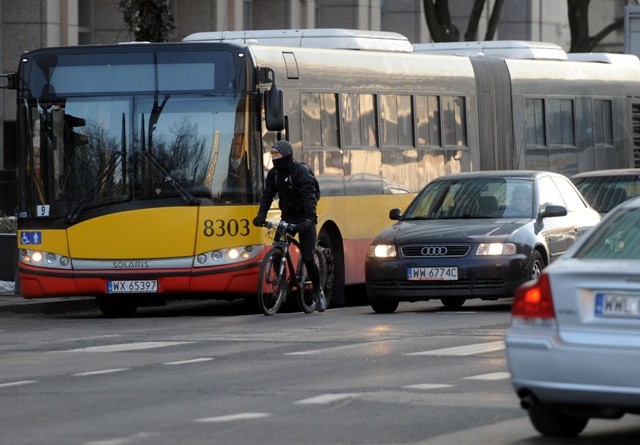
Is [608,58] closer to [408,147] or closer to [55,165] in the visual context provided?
[408,147]

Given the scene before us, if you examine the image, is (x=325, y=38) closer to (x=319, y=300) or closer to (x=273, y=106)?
(x=273, y=106)

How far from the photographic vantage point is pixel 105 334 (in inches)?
705

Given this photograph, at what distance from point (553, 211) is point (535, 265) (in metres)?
0.64

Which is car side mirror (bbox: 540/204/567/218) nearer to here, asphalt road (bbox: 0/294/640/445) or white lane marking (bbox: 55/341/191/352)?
asphalt road (bbox: 0/294/640/445)

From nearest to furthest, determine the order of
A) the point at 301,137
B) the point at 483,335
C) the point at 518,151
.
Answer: the point at 483,335, the point at 301,137, the point at 518,151

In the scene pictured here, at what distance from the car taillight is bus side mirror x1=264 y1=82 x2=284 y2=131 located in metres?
10.6

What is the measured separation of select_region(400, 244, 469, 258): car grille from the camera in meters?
20.0

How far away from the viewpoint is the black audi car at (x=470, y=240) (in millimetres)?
19953

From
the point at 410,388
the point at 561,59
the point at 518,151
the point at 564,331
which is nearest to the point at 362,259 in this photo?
the point at 518,151

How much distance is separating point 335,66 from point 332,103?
1.58 feet

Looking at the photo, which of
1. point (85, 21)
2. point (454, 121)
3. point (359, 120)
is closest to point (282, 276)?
point (359, 120)

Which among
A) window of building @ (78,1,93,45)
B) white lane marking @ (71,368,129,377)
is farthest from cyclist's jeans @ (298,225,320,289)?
window of building @ (78,1,93,45)

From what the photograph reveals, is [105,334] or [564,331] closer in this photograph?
[564,331]

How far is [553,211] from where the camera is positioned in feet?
67.6
